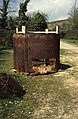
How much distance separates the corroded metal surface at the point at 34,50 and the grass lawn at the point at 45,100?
2.16ft

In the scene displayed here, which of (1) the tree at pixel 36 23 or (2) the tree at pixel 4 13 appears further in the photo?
(1) the tree at pixel 36 23

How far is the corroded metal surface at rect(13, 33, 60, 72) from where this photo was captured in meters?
11.1

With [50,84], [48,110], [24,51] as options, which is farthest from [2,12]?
[48,110]

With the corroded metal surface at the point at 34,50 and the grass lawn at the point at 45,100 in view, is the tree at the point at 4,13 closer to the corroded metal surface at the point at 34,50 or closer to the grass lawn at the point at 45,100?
the corroded metal surface at the point at 34,50

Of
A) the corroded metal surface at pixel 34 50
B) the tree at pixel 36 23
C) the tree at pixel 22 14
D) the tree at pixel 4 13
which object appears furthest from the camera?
the tree at pixel 36 23

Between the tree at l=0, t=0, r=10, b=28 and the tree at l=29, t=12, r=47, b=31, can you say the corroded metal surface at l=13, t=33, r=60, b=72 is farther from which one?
the tree at l=29, t=12, r=47, b=31

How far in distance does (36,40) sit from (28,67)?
44.5 inches

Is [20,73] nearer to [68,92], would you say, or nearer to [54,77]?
[54,77]

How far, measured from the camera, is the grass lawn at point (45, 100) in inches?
266

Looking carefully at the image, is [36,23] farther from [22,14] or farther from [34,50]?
[34,50]

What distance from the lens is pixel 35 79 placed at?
33.9 feet

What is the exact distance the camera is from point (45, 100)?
7797 mm

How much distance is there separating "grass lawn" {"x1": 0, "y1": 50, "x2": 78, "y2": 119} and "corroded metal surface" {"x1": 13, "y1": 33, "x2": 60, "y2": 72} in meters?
0.66

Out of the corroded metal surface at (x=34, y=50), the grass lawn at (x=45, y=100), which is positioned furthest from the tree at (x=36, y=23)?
the grass lawn at (x=45, y=100)
